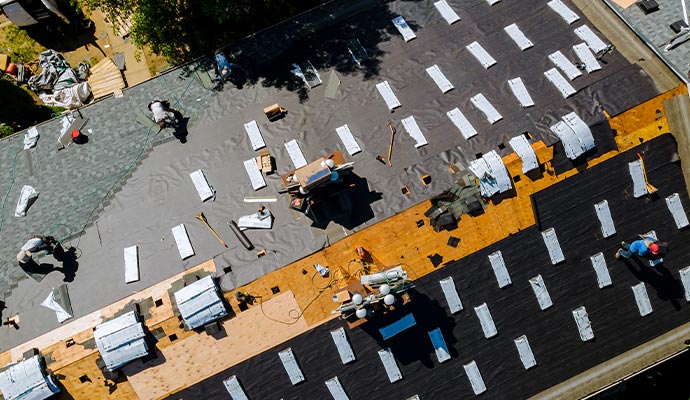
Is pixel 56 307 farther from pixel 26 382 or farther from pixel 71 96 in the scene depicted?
pixel 71 96

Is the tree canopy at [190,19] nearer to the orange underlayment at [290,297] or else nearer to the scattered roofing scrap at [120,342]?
the orange underlayment at [290,297]

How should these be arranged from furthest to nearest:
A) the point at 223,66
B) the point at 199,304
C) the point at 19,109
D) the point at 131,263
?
the point at 19,109, the point at 223,66, the point at 131,263, the point at 199,304

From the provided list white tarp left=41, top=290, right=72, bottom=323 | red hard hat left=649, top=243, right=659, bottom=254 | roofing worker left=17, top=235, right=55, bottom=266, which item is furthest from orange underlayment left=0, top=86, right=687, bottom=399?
red hard hat left=649, top=243, right=659, bottom=254

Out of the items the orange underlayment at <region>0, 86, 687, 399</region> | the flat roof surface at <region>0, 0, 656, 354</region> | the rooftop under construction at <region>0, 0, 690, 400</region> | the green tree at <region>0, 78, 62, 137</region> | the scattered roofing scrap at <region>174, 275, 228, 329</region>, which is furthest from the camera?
the green tree at <region>0, 78, 62, 137</region>

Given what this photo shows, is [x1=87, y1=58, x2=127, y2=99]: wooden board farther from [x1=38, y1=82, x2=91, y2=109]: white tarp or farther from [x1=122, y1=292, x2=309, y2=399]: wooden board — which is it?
[x1=122, y1=292, x2=309, y2=399]: wooden board

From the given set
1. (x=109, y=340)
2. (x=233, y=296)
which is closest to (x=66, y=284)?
(x=109, y=340)

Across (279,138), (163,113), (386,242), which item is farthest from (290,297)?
(163,113)

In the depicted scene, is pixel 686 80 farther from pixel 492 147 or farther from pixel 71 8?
pixel 71 8
